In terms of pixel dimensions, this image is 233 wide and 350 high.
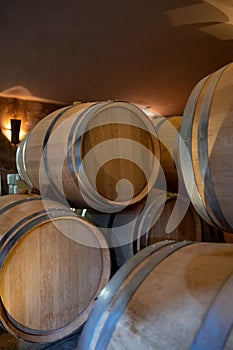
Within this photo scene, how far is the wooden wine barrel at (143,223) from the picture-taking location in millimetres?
1868

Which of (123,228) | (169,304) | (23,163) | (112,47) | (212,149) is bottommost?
(123,228)

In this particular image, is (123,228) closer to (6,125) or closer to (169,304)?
(169,304)

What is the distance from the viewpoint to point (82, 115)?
5.51 feet

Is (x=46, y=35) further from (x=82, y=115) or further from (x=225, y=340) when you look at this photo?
(x=225, y=340)

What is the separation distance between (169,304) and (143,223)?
110cm

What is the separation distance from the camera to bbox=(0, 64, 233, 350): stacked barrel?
0.77 metres

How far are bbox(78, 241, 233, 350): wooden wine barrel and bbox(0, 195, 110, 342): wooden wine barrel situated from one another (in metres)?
0.78

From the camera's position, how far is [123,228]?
6.24 ft

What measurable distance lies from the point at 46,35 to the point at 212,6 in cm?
208

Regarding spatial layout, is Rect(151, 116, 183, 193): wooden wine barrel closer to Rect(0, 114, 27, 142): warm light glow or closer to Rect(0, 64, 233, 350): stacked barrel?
Rect(0, 64, 233, 350): stacked barrel

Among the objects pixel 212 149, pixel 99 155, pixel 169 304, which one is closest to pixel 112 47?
pixel 99 155

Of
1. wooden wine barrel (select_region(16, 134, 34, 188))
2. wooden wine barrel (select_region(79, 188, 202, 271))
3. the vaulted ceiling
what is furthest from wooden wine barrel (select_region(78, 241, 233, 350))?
the vaulted ceiling

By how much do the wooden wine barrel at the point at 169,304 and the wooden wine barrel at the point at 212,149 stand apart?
0.14 m

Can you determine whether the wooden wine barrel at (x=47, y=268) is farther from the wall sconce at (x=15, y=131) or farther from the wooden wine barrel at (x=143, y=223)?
the wall sconce at (x=15, y=131)
